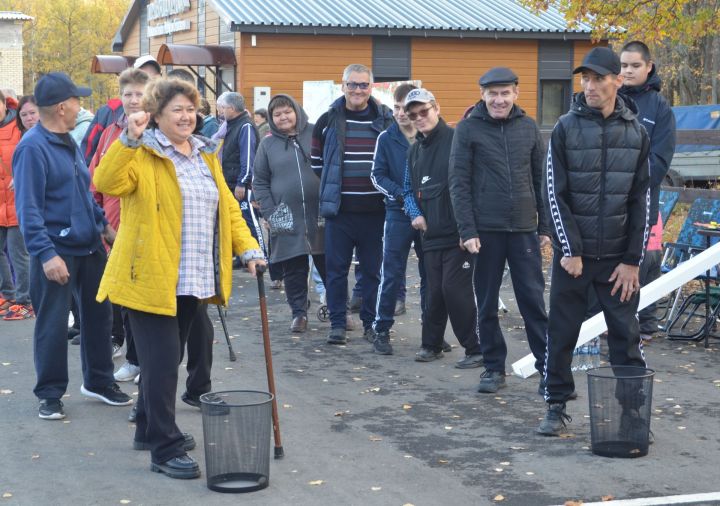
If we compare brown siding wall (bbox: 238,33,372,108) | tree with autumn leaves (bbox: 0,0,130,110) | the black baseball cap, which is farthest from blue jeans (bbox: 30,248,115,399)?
tree with autumn leaves (bbox: 0,0,130,110)

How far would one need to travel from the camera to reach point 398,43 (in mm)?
30375

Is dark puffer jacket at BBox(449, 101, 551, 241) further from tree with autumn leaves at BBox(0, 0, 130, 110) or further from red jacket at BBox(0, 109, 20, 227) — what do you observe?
tree with autumn leaves at BBox(0, 0, 130, 110)

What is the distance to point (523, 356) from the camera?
924 centimetres

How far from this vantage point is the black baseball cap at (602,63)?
249 inches

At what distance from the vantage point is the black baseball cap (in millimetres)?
6316

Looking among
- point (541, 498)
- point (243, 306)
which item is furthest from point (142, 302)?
point (243, 306)

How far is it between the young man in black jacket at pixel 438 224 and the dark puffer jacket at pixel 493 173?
0.73m

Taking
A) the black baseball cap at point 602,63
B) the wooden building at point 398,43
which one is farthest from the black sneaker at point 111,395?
the wooden building at point 398,43

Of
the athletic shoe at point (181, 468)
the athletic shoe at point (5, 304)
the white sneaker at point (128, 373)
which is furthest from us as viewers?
the athletic shoe at point (5, 304)

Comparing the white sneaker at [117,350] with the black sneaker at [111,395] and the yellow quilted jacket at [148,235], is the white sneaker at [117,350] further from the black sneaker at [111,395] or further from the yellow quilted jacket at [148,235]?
the yellow quilted jacket at [148,235]

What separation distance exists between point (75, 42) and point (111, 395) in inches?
2054

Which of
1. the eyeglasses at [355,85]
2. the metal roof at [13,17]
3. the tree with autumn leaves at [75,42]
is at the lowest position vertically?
the eyeglasses at [355,85]

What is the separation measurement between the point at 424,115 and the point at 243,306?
13.4ft

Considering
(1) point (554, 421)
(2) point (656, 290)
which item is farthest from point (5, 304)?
(1) point (554, 421)
